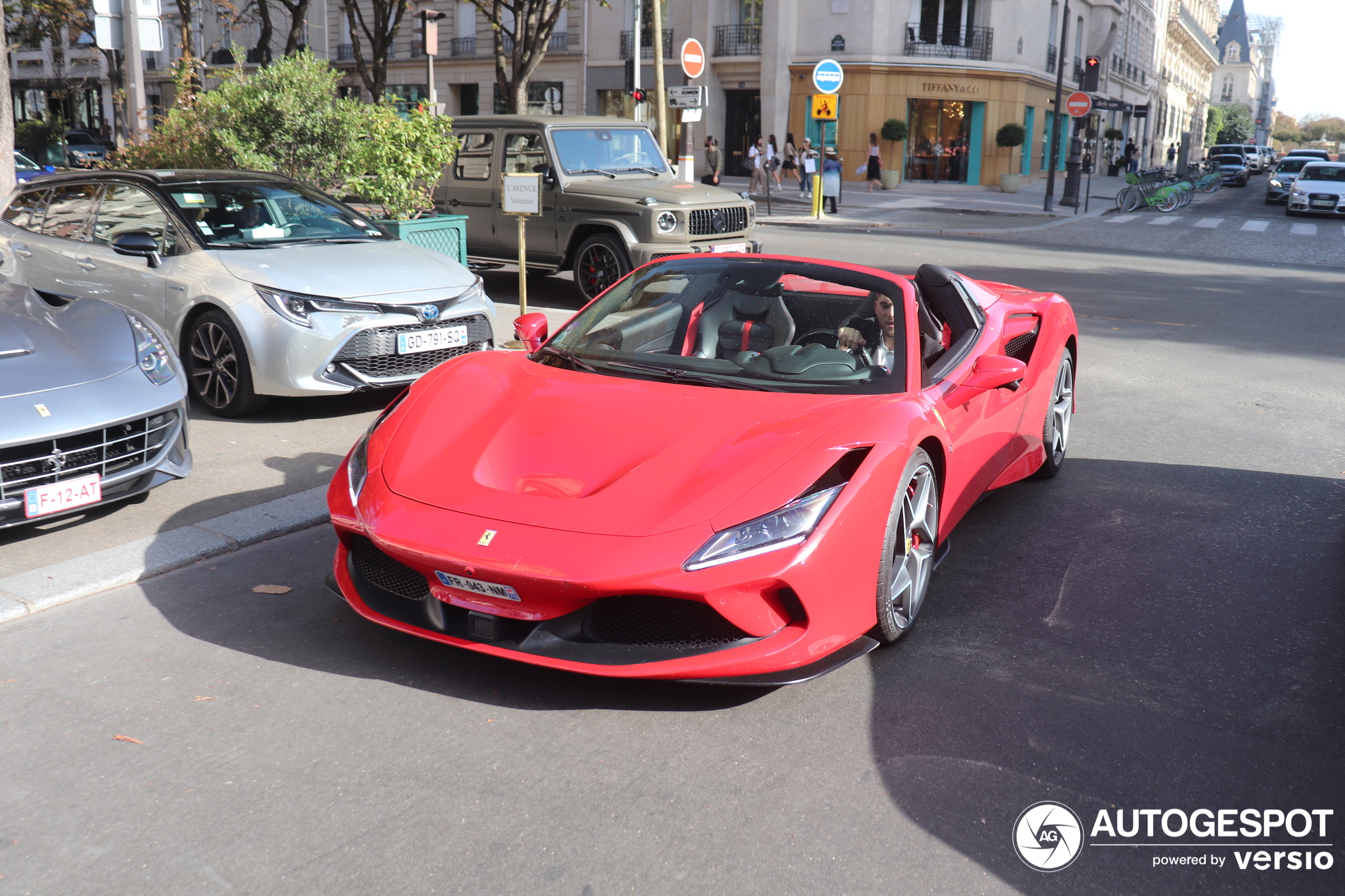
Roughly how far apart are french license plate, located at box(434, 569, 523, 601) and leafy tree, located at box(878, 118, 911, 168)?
38.8 m

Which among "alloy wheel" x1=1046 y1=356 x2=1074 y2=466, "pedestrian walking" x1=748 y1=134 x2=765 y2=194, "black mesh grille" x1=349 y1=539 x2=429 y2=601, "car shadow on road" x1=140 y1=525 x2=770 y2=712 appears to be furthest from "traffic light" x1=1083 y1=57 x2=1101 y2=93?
"black mesh grille" x1=349 y1=539 x2=429 y2=601

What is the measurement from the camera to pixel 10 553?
461cm

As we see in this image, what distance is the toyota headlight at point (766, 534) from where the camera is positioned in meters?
3.15

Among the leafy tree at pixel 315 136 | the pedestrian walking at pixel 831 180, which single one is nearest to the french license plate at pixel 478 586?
the leafy tree at pixel 315 136

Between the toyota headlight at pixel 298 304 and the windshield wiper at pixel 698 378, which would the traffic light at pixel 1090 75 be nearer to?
the toyota headlight at pixel 298 304

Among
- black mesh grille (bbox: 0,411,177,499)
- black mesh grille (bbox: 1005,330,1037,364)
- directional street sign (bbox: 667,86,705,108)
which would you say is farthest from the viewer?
directional street sign (bbox: 667,86,705,108)

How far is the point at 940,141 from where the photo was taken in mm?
42156

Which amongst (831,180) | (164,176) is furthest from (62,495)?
(831,180)

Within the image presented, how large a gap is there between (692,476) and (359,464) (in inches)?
47.3

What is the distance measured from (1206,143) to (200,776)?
116m

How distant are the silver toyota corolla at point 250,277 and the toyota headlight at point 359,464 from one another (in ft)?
8.43

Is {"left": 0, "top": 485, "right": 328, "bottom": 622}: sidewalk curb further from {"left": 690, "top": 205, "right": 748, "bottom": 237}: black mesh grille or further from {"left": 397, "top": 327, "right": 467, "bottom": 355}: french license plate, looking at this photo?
{"left": 690, "top": 205, "right": 748, "bottom": 237}: black mesh grille

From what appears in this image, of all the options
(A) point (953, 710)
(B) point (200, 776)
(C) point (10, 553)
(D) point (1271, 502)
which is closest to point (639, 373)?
(A) point (953, 710)

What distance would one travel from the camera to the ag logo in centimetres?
268
